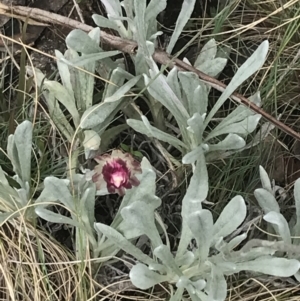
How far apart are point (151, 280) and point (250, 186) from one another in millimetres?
249

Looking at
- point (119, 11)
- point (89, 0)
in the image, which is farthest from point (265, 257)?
point (89, 0)

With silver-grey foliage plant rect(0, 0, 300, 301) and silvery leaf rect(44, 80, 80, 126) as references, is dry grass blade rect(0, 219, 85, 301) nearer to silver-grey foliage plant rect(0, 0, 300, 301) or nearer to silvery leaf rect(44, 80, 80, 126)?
silver-grey foliage plant rect(0, 0, 300, 301)

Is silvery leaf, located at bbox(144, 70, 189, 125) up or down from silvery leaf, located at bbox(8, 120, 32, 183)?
up

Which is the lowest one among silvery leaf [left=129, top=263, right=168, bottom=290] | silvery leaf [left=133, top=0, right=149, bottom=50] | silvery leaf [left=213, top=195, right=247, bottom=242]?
silvery leaf [left=129, top=263, right=168, bottom=290]

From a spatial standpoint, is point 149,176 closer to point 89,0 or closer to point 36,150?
point 36,150

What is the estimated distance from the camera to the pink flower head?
2.71ft

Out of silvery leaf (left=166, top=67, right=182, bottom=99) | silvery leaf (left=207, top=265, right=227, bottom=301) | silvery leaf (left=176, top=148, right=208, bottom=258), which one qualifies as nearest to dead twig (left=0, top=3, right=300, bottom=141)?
silvery leaf (left=166, top=67, right=182, bottom=99)

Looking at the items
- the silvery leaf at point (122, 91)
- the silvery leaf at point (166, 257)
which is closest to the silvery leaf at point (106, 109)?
the silvery leaf at point (122, 91)

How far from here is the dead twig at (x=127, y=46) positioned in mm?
863

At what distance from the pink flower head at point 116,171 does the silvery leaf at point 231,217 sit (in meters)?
0.13

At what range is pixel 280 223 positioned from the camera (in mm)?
786

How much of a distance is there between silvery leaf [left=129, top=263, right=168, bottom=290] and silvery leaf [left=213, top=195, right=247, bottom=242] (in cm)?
10

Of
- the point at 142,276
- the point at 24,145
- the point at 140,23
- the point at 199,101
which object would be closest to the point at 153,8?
the point at 140,23

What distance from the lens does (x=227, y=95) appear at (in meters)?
0.84
